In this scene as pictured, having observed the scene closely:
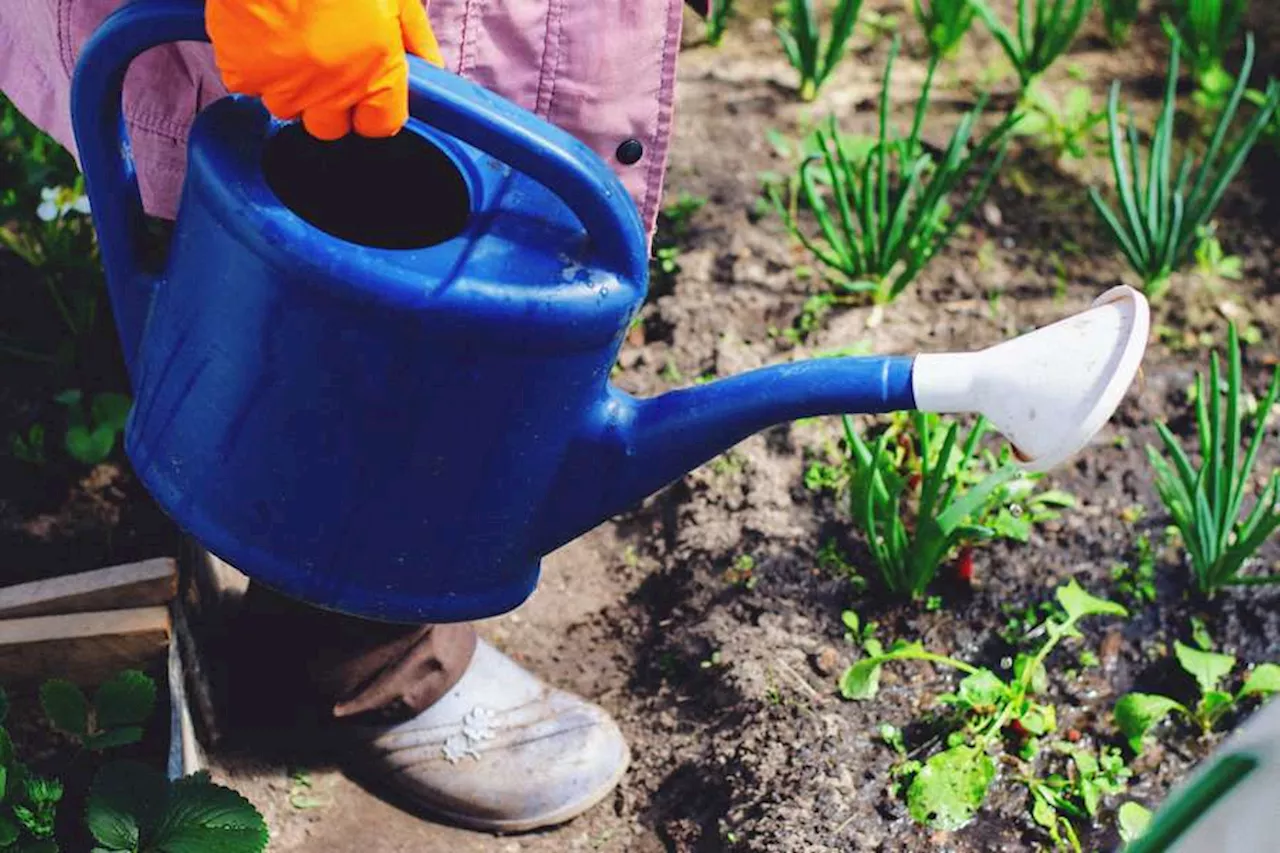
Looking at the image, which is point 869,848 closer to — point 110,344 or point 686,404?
point 686,404

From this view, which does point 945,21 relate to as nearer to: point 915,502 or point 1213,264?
point 1213,264

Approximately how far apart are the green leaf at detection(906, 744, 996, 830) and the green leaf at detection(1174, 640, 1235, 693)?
31 centimetres

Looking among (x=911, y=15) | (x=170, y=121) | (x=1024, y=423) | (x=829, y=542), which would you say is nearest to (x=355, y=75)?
(x=170, y=121)

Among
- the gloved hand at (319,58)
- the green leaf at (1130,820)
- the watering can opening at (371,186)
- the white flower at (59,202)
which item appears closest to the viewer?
the gloved hand at (319,58)

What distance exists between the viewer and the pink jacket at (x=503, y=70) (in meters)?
1.35

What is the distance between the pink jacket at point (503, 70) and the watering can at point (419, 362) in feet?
0.27

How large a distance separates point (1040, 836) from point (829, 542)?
481 millimetres

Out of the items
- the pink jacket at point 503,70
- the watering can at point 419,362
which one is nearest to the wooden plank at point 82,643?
the watering can at point 419,362

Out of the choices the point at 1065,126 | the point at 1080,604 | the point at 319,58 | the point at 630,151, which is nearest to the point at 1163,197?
the point at 1065,126

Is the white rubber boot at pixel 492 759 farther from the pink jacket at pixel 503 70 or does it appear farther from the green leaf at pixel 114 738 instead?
the pink jacket at pixel 503 70

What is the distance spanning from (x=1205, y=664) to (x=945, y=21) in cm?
131

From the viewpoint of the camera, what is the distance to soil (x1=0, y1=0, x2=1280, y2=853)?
1789 mm

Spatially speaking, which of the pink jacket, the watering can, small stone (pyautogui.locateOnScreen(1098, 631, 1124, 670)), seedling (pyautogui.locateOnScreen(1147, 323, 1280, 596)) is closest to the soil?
small stone (pyautogui.locateOnScreen(1098, 631, 1124, 670))

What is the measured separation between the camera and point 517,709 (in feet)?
6.10
